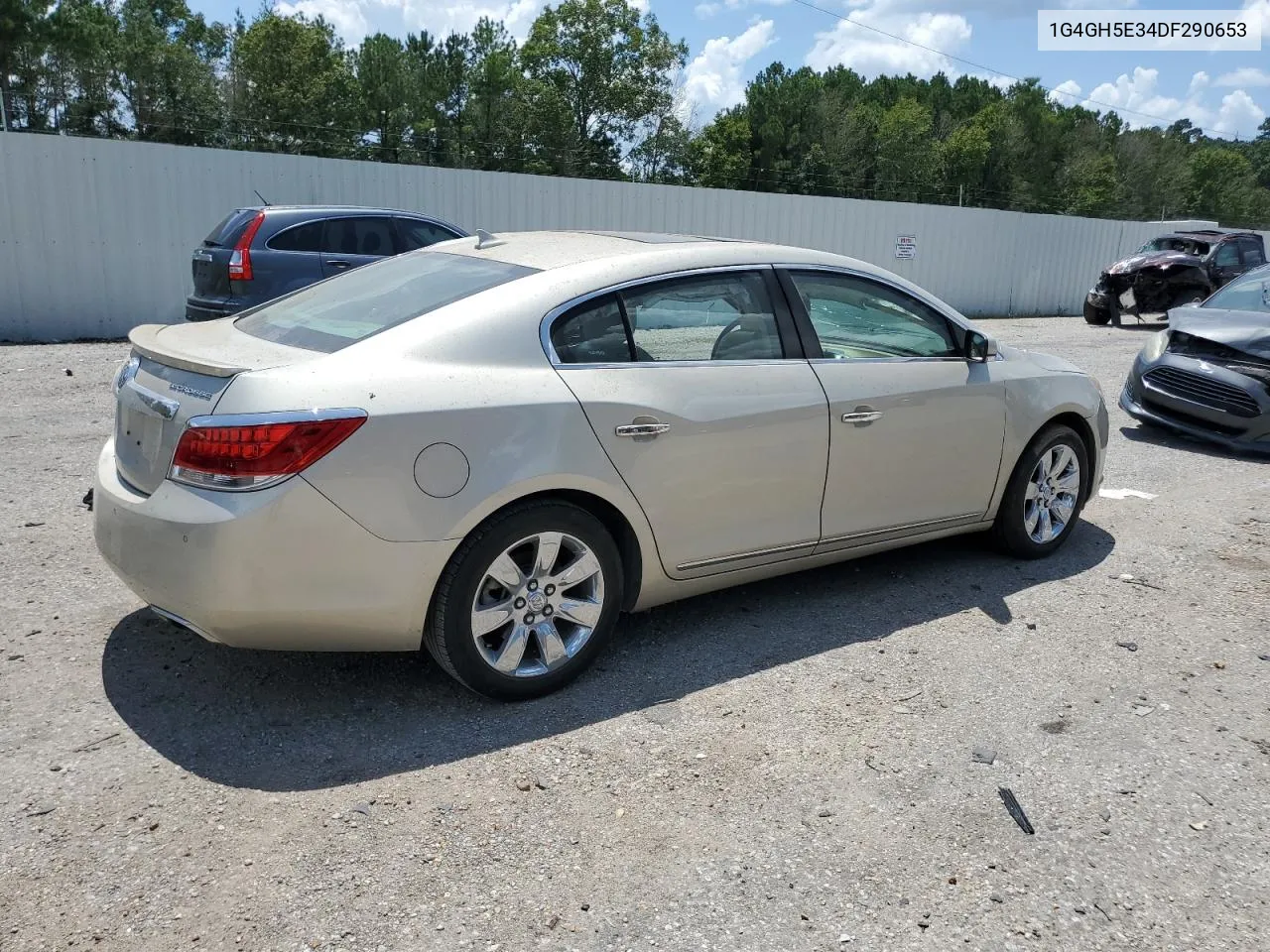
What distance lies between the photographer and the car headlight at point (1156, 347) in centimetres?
909

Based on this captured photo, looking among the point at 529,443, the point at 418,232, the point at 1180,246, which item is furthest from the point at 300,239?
the point at 1180,246

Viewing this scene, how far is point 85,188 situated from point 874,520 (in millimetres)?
12365

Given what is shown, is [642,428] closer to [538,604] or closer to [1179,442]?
[538,604]

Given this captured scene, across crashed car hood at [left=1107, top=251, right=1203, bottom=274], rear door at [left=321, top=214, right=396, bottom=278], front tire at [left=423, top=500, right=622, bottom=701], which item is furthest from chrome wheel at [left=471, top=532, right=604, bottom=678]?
crashed car hood at [left=1107, top=251, right=1203, bottom=274]

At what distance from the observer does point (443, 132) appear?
58844 mm

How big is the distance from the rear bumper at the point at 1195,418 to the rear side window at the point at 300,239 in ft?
25.9

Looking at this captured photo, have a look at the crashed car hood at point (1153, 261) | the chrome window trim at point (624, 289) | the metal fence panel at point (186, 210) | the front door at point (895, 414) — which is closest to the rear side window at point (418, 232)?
the metal fence panel at point (186, 210)

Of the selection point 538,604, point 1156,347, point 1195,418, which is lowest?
point 1195,418

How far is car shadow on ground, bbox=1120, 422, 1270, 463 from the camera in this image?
848 centimetres

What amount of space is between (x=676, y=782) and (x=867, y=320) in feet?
7.88

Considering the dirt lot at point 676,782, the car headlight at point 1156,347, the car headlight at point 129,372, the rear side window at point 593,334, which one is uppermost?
the rear side window at point 593,334

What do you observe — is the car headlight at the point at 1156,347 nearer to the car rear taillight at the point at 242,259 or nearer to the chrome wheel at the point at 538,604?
the chrome wheel at the point at 538,604

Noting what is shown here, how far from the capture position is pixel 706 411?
3.99m

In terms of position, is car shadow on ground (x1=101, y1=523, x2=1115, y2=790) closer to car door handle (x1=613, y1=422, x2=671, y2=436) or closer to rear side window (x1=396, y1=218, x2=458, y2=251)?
car door handle (x1=613, y1=422, x2=671, y2=436)
